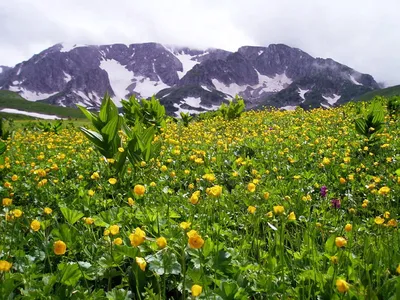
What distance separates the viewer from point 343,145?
712 cm

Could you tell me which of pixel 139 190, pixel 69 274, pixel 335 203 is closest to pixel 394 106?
pixel 335 203

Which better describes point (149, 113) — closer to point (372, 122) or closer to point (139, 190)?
point (372, 122)

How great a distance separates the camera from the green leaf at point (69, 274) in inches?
85.2

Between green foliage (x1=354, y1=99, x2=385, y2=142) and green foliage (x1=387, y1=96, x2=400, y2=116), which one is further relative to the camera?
green foliage (x1=387, y1=96, x2=400, y2=116)

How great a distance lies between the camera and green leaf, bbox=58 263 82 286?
2.16 meters

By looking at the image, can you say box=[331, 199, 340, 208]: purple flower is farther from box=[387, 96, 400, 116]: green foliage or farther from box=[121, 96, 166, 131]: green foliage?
box=[387, 96, 400, 116]: green foliage

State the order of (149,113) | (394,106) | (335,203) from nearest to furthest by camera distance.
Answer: (335,203) < (149,113) < (394,106)

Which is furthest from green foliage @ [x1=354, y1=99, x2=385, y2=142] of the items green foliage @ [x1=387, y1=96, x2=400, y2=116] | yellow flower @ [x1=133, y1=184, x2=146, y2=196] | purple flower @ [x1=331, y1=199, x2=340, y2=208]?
green foliage @ [x1=387, y1=96, x2=400, y2=116]

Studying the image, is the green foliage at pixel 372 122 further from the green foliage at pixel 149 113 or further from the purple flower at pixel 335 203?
the green foliage at pixel 149 113

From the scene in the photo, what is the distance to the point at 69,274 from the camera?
7.18 feet

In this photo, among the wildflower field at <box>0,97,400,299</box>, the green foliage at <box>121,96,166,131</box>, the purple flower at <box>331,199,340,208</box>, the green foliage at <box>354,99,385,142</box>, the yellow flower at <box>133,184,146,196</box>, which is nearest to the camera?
the wildflower field at <box>0,97,400,299</box>

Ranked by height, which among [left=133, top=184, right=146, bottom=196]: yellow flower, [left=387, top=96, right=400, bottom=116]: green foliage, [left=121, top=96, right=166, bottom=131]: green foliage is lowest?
[left=133, top=184, right=146, bottom=196]: yellow flower

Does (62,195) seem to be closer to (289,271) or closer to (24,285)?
(24,285)

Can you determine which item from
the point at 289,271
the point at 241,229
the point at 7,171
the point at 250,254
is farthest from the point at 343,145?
the point at 7,171
